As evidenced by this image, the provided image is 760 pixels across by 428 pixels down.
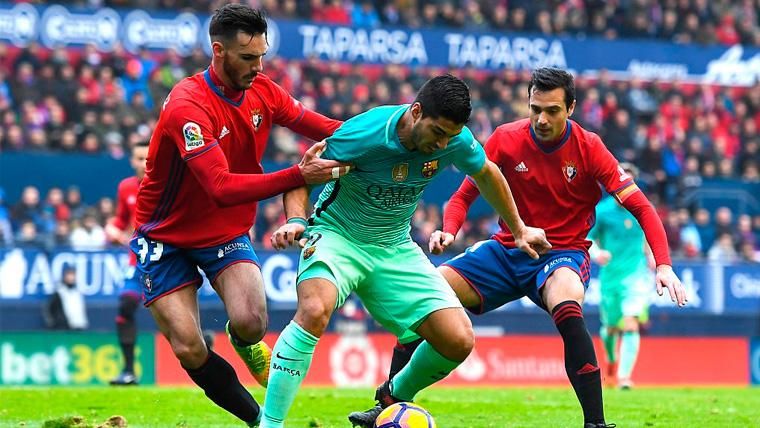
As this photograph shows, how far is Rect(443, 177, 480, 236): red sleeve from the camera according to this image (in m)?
9.45

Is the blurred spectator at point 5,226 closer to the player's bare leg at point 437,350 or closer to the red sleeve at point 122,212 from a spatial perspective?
the red sleeve at point 122,212

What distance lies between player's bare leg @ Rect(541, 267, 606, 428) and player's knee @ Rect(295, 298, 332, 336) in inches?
74.3

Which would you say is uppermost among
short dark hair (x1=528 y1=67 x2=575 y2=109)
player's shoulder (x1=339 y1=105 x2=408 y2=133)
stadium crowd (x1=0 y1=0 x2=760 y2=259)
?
stadium crowd (x1=0 y1=0 x2=760 y2=259)

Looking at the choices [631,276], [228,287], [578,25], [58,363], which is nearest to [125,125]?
[58,363]

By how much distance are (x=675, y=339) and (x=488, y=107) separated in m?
6.25

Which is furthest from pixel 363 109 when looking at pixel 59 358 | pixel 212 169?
pixel 212 169

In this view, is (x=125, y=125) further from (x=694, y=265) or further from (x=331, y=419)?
(x=331, y=419)

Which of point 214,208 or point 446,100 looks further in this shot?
point 214,208

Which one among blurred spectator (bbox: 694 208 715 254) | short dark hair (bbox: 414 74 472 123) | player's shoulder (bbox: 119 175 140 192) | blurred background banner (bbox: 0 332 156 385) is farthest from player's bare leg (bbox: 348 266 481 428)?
blurred spectator (bbox: 694 208 715 254)

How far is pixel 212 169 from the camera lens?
7.77 meters

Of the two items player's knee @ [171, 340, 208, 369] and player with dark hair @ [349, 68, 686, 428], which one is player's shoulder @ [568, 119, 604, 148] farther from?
player's knee @ [171, 340, 208, 369]

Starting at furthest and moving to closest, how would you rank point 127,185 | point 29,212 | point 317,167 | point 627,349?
point 29,212 < point 627,349 < point 127,185 < point 317,167

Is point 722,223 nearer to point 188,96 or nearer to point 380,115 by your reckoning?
point 380,115

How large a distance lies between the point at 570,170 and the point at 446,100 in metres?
2.29
